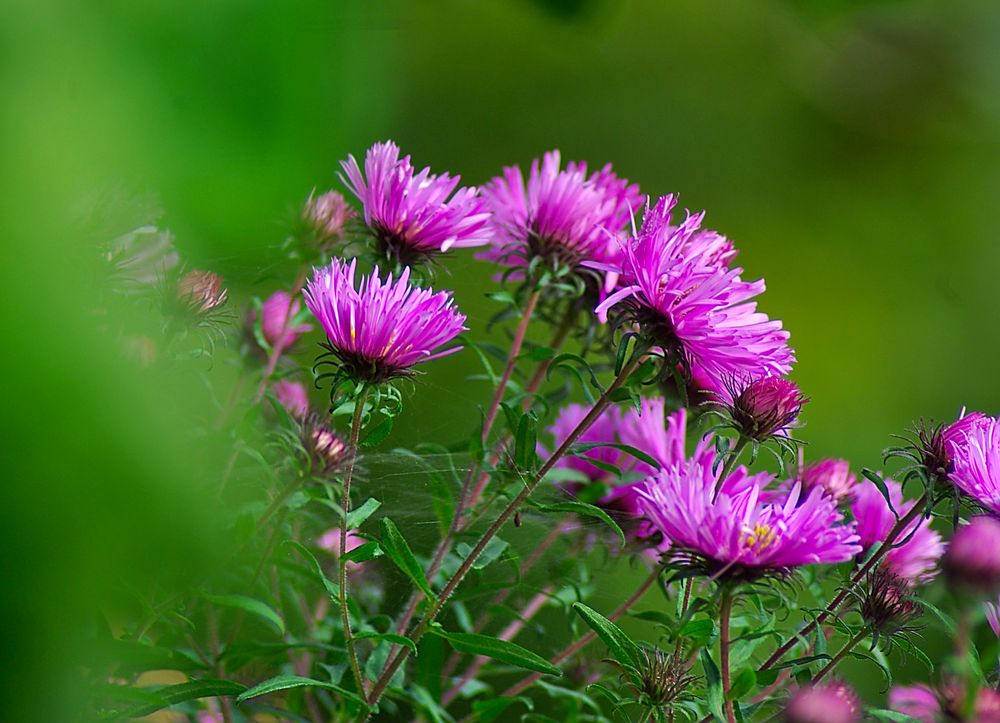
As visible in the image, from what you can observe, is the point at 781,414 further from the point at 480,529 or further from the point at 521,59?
the point at 521,59

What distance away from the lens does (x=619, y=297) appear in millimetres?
463

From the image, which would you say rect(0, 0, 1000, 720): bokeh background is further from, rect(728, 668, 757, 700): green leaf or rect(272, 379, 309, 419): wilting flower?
rect(728, 668, 757, 700): green leaf

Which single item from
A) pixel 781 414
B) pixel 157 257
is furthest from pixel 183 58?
pixel 781 414

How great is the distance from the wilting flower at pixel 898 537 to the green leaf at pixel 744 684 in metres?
0.13

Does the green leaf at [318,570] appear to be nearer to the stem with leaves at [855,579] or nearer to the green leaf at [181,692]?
the green leaf at [181,692]

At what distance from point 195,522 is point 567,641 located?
0.53m

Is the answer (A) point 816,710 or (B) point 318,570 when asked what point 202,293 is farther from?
(A) point 816,710

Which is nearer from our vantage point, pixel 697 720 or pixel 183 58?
pixel 183 58

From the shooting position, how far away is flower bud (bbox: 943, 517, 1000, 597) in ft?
1.18

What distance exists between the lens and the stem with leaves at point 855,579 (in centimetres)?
47

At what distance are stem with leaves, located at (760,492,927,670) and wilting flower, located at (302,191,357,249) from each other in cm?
31

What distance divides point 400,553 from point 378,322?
105 mm

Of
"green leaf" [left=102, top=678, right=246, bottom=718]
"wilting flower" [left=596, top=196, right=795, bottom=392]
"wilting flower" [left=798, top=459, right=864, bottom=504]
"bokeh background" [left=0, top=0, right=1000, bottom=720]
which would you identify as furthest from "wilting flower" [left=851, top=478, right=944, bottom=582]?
"green leaf" [left=102, top=678, right=246, bottom=718]

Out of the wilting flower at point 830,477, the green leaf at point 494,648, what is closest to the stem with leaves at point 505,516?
the green leaf at point 494,648
